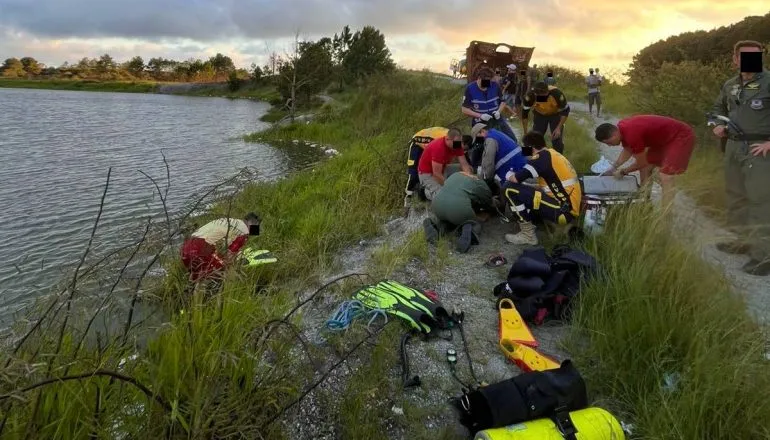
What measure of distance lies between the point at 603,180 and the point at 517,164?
0.94m

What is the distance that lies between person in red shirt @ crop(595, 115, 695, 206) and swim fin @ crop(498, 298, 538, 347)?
7.85 ft

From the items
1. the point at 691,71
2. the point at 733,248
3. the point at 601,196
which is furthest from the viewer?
the point at 691,71

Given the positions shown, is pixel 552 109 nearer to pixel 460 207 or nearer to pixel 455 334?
pixel 460 207

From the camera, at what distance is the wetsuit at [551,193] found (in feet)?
16.8

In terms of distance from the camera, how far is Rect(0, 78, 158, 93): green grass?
83562 millimetres

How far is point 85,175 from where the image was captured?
13.6m

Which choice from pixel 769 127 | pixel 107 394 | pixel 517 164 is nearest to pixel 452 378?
pixel 107 394

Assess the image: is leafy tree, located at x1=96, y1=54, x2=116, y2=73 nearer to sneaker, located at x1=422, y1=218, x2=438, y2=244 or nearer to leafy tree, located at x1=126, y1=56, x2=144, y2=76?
leafy tree, located at x1=126, y1=56, x2=144, y2=76

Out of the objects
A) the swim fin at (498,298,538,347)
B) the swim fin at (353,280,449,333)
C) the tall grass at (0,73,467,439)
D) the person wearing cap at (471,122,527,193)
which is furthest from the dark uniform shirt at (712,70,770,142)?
the tall grass at (0,73,467,439)

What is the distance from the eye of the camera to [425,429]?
2.72m

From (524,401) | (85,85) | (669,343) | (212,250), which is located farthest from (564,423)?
(85,85)

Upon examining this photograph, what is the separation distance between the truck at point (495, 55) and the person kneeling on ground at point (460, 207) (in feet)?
29.1

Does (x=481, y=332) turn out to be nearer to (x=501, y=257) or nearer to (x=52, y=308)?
(x=501, y=257)

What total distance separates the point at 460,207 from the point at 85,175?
39.8ft
